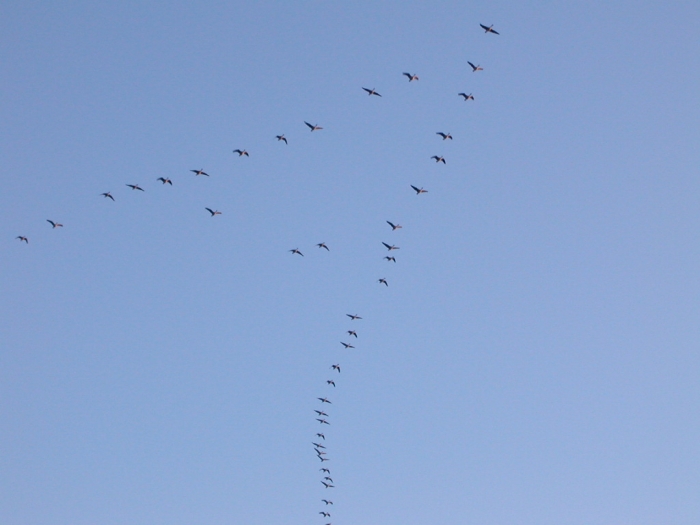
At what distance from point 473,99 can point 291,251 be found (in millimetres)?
46701

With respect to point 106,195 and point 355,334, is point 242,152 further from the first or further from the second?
point 355,334

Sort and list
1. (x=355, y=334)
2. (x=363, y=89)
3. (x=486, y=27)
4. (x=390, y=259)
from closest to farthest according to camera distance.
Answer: (x=486, y=27)
(x=363, y=89)
(x=390, y=259)
(x=355, y=334)

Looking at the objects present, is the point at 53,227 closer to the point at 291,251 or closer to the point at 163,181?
the point at 163,181

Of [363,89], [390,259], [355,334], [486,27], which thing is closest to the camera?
[486,27]

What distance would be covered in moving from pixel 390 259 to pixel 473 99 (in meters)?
35.4

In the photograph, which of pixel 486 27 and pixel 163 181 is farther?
pixel 163 181

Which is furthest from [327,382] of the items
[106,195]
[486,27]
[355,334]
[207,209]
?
[486,27]

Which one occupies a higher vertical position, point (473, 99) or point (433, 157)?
point (473, 99)

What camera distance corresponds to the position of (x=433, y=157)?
172625 millimetres

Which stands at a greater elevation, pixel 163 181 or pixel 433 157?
pixel 433 157

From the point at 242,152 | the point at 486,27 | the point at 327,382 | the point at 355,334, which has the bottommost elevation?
the point at 327,382

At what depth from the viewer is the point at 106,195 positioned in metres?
176

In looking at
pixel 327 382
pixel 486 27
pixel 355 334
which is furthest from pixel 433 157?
pixel 327 382

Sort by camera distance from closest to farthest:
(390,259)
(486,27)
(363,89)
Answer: (486,27)
(363,89)
(390,259)
